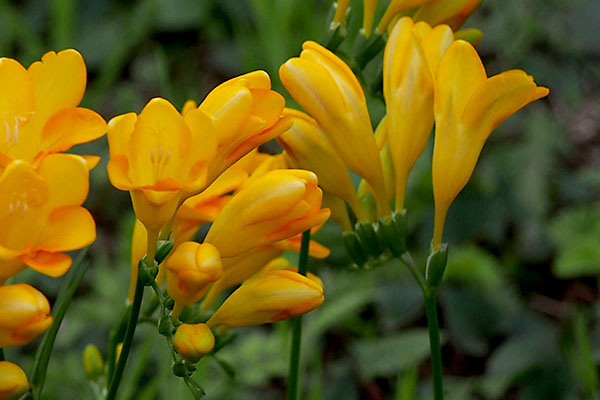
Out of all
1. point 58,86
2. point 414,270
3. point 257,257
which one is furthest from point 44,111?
point 414,270

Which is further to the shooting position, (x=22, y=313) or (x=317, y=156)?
(x=317, y=156)

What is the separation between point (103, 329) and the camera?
1.74 meters

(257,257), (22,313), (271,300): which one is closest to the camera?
(22,313)

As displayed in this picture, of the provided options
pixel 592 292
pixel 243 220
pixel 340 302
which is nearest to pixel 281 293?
pixel 243 220

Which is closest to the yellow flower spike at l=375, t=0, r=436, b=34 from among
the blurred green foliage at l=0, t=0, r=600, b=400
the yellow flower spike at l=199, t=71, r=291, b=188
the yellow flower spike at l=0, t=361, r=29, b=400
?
the yellow flower spike at l=199, t=71, r=291, b=188

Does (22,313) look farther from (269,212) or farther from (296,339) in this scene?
(296,339)

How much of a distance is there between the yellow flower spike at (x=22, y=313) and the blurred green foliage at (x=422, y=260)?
706 mm

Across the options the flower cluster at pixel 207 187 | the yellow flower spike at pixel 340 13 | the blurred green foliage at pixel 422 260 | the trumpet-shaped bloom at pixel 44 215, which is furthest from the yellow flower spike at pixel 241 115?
the blurred green foliage at pixel 422 260

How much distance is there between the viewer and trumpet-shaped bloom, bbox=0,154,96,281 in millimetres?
530

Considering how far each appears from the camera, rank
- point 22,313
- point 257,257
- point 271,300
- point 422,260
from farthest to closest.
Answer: point 422,260, point 257,257, point 271,300, point 22,313

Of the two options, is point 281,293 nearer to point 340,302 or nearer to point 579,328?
point 579,328

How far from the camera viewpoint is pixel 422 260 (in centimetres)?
178

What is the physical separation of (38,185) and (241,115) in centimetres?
15

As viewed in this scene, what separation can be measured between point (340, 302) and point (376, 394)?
0.31m
